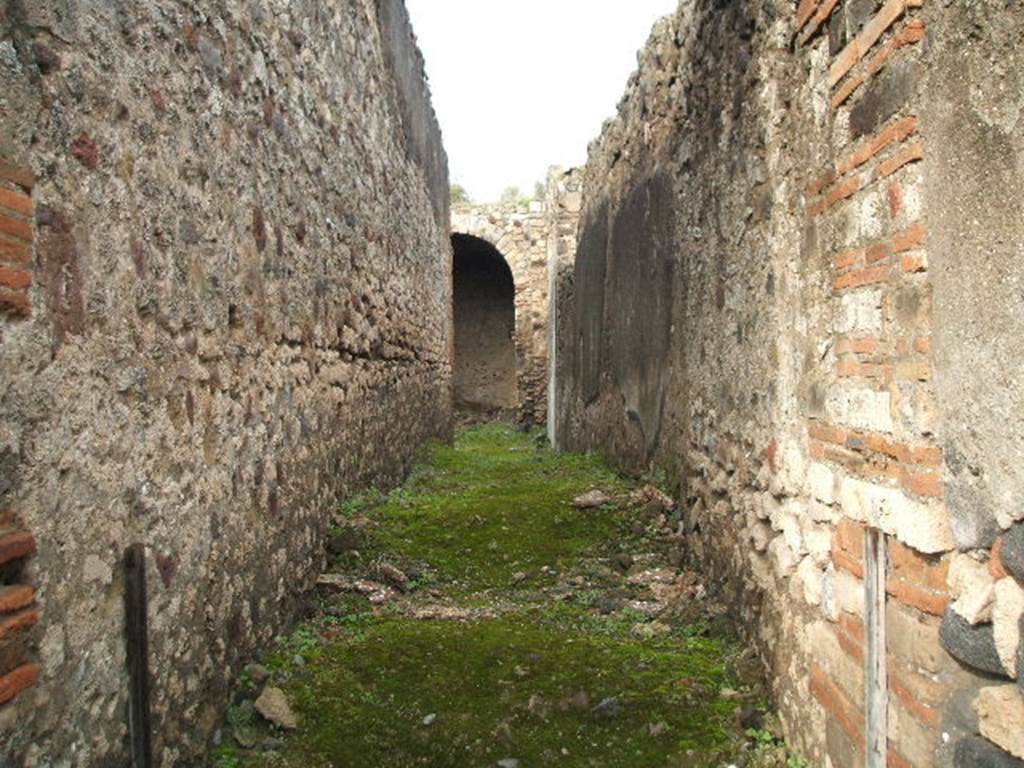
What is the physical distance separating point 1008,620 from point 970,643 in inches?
6.2

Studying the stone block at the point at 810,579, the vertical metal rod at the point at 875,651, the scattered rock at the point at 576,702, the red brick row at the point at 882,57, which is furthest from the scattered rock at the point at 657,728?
the red brick row at the point at 882,57

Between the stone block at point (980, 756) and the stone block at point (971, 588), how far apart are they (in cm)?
23

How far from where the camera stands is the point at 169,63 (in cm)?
259

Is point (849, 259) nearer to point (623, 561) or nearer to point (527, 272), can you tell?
point (623, 561)

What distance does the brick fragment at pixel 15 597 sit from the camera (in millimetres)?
1667

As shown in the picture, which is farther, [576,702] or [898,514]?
[576,702]

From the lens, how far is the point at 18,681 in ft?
5.58

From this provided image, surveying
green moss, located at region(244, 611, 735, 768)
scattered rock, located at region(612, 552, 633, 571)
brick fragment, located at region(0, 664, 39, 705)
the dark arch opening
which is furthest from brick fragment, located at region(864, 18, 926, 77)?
the dark arch opening

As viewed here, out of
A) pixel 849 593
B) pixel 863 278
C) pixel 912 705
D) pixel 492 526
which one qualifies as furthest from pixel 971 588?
pixel 492 526

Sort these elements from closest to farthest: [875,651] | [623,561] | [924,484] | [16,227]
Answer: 1. [16,227]
2. [924,484]
3. [875,651]
4. [623,561]

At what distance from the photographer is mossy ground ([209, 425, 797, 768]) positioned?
8.95ft

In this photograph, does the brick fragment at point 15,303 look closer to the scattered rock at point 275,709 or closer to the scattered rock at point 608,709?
the scattered rock at point 275,709

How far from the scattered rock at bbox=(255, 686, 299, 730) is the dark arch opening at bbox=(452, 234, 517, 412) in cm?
1666

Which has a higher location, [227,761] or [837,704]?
[837,704]
